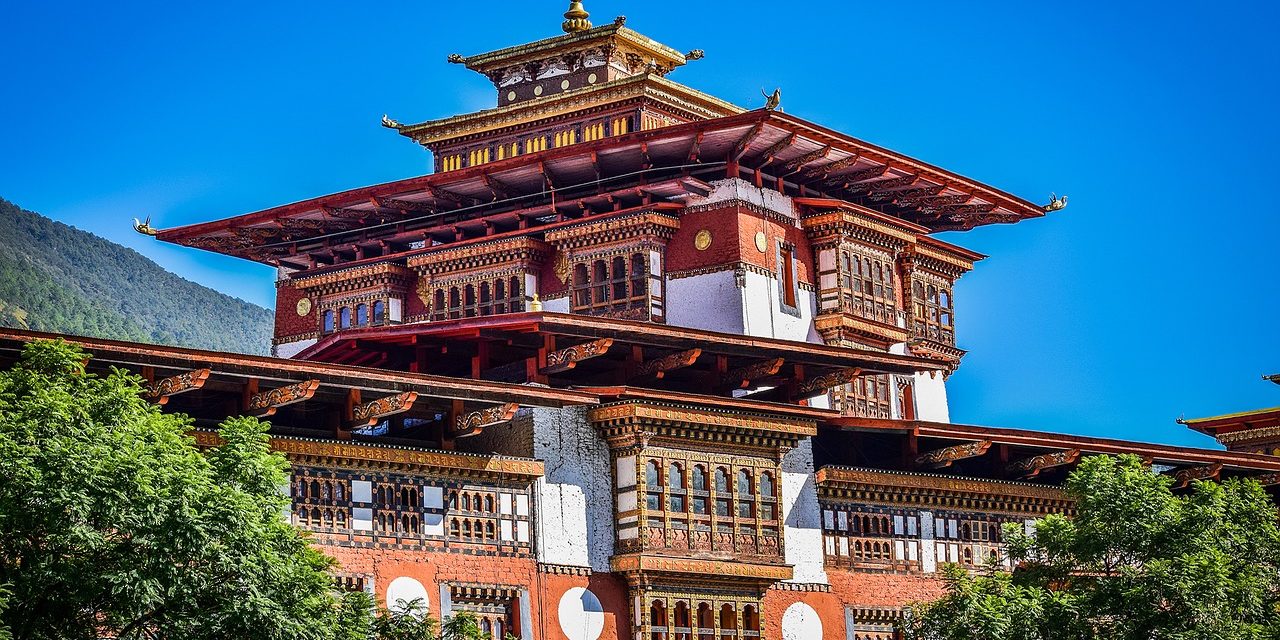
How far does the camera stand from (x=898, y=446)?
3828 cm

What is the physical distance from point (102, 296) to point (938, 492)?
60654 millimetres

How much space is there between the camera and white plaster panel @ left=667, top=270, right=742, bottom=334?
42.0 m

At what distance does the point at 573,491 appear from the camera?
32.4 m

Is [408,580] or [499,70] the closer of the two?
[408,580]

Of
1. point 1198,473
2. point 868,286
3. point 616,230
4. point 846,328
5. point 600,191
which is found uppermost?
point 600,191

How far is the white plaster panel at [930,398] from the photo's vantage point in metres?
47.2

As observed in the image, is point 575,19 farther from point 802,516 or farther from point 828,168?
point 802,516

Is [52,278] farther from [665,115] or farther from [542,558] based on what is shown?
[542,558]

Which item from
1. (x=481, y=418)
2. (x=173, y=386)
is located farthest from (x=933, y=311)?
(x=173, y=386)

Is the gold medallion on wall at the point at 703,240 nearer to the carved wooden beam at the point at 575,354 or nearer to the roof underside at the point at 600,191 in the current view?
the roof underside at the point at 600,191

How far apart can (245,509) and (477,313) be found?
21.3m

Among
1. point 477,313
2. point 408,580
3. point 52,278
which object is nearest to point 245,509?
point 408,580

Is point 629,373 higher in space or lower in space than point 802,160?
lower

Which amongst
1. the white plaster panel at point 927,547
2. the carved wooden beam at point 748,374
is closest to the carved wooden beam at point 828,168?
the carved wooden beam at point 748,374
